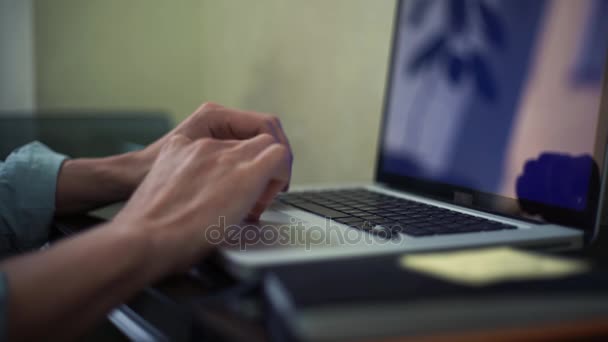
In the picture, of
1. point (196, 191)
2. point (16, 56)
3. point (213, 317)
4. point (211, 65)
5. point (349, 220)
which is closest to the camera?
point (213, 317)

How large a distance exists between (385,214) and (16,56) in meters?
1.38

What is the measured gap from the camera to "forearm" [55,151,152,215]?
687mm

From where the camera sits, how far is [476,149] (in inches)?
27.6

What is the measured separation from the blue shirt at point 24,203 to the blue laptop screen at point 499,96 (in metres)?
0.48

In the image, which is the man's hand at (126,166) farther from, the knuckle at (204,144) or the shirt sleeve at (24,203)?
the knuckle at (204,144)

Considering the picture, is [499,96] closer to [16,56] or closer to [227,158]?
[227,158]

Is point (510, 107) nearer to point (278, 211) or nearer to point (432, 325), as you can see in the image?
point (278, 211)

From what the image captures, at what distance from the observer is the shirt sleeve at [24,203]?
0.66 metres

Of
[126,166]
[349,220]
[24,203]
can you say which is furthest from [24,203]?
[349,220]

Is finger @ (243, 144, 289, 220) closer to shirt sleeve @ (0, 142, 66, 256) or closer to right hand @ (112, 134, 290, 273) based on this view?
right hand @ (112, 134, 290, 273)

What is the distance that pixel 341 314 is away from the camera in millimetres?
296

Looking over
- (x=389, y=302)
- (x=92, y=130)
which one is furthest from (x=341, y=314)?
(x=92, y=130)

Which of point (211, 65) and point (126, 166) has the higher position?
point (211, 65)

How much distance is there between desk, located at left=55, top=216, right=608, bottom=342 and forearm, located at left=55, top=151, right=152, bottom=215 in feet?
0.74
